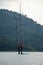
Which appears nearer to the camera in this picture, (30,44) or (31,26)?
(30,44)

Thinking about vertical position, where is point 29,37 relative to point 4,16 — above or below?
below

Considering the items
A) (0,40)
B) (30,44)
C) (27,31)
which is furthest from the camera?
(0,40)

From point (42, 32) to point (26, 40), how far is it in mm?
1284

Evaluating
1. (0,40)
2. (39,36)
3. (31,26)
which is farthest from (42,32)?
(0,40)

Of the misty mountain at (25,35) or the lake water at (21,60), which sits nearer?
the lake water at (21,60)

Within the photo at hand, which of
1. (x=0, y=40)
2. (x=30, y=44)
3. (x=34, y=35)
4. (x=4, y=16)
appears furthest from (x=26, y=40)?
(x=4, y=16)

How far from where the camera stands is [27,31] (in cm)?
1836

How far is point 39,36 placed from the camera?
17891mm

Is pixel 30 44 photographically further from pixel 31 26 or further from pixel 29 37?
pixel 31 26

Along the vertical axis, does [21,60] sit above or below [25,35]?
below

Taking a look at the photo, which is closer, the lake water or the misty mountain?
the lake water

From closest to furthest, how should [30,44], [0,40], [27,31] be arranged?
1. [30,44]
2. [27,31]
3. [0,40]

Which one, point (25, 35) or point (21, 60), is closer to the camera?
point (21, 60)

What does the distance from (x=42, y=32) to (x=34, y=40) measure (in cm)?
92
